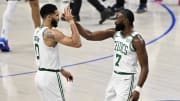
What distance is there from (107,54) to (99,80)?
60.0 inches

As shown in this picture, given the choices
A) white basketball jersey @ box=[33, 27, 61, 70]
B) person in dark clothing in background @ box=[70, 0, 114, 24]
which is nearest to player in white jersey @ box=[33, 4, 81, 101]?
white basketball jersey @ box=[33, 27, 61, 70]

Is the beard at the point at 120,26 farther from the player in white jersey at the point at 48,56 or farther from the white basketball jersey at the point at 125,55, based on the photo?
the player in white jersey at the point at 48,56

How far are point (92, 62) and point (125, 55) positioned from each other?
3504mm

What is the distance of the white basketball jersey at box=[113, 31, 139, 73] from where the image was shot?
453 cm

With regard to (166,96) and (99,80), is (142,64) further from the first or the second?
(99,80)

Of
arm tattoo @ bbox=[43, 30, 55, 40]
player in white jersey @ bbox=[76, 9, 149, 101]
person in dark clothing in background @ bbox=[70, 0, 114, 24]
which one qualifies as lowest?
person in dark clothing in background @ bbox=[70, 0, 114, 24]

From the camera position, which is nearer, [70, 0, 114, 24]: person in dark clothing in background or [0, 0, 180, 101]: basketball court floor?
[0, 0, 180, 101]: basketball court floor

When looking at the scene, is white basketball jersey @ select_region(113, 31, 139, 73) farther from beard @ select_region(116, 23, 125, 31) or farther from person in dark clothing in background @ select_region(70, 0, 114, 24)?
person in dark clothing in background @ select_region(70, 0, 114, 24)

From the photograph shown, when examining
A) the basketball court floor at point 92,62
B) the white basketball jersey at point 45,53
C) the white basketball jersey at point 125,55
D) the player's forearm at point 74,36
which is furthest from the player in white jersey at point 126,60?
the basketball court floor at point 92,62

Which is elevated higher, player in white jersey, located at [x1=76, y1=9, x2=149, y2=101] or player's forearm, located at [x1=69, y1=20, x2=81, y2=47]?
player's forearm, located at [x1=69, y1=20, x2=81, y2=47]

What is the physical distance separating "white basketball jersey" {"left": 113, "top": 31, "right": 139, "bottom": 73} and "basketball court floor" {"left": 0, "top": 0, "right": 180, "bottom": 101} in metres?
1.72

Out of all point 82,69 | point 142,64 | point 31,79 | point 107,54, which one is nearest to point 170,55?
point 107,54

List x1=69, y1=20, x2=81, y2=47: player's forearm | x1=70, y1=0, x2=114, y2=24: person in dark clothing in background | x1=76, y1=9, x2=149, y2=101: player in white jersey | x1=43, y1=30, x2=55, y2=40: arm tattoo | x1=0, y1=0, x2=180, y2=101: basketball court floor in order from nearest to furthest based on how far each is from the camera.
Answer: x1=69, y1=20, x2=81, y2=47: player's forearm < x1=43, y1=30, x2=55, y2=40: arm tattoo < x1=76, y1=9, x2=149, y2=101: player in white jersey < x1=0, y1=0, x2=180, y2=101: basketball court floor < x1=70, y1=0, x2=114, y2=24: person in dark clothing in background

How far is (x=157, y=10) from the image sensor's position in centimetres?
1275
